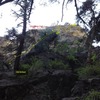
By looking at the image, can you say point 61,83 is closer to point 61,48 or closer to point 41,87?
point 41,87

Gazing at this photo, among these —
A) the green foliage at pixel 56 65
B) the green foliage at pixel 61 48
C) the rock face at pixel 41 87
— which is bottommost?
the rock face at pixel 41 87

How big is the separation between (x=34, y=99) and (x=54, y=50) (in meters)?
7.13

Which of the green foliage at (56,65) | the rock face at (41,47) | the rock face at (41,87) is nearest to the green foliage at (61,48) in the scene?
the rock face at (41,47)

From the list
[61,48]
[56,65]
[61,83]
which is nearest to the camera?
[61,83]

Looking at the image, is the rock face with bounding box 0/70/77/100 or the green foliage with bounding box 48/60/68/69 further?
the green foliage with bounding box 48/60/68/69

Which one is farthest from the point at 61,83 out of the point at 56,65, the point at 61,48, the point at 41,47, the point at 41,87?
the point at 61,48

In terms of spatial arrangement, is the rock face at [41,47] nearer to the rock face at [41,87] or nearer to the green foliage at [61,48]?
the green foliage at [61,48]

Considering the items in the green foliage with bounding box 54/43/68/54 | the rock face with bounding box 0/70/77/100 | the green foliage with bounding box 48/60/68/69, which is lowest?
the rock face with bounding box 0/70/77/100

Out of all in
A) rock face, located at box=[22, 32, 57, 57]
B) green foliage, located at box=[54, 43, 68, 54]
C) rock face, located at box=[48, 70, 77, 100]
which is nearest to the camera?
rock face, located at box=[48, 70, 77, 100]

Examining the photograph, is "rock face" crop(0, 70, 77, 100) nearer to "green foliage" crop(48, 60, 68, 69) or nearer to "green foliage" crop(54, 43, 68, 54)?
"green foliage" crop(48, 60, 68, 69)

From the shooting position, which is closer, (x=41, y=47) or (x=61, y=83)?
(x=61, y=83)

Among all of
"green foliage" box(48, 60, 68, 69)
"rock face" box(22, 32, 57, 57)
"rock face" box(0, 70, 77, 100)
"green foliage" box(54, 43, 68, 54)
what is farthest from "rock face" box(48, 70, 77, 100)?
"green foliage" box(54, 43, 68, 54)

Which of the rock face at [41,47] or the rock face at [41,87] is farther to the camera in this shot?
the rock face at [41,47]

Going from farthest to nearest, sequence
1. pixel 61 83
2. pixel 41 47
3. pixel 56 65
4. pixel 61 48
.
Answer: pixel 61 48 < pixel 41 47 < pixel 56 65 < pixel 61 83
